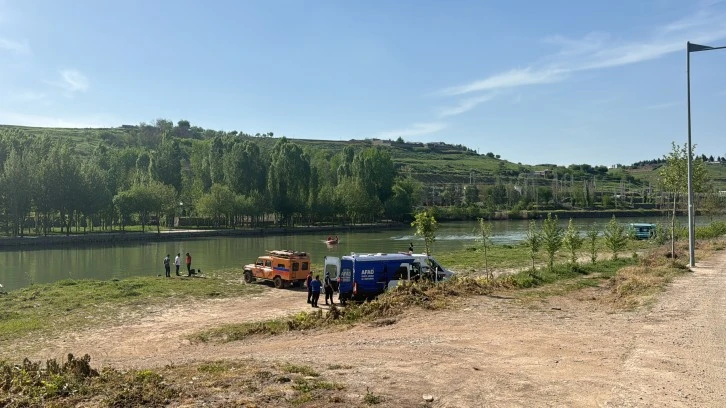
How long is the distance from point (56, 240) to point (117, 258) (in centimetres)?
2328

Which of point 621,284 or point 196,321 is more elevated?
point 621,284

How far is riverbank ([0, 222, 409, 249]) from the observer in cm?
6744

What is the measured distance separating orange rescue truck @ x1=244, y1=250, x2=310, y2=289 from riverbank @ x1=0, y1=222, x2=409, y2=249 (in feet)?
159

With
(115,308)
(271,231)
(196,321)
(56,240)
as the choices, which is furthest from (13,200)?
(196,321)

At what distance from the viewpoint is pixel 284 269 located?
29.7 metres

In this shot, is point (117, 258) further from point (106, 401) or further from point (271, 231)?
point (106, 401)

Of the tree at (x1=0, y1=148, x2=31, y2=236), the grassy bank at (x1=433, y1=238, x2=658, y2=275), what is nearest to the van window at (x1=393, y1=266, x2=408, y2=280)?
the grassy bank at (x1=433, y1=238, x2=658, y2=275)

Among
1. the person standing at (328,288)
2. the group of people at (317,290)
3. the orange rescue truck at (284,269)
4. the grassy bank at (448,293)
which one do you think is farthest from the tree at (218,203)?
the grassy bank at (448,293)

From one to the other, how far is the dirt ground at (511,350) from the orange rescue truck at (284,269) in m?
9.35

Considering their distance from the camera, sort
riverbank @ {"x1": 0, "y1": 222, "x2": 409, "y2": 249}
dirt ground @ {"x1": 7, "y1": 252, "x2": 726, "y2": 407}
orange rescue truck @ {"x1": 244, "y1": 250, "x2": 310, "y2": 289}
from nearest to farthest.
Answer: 1. dirt ground @ {"x1": 7, "y1": 252, "x2": 726, "y2": 407}
2. orange rescue truck @ {"x1": 244, "y1": 250, "x2": 310, "y2": 289}
3. riverbank @ {"x1": 0, "y1": 222, "x2": 409, "y2": 249}

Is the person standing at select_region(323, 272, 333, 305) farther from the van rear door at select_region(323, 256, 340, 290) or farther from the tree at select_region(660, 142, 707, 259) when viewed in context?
the tree at select_region(660, 142, 707, 259)

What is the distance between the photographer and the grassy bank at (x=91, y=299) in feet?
67.3

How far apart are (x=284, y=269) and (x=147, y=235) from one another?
55.6 metres

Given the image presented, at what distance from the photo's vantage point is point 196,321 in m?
20.9
